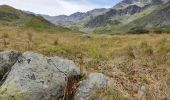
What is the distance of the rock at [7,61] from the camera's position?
10.6 meters

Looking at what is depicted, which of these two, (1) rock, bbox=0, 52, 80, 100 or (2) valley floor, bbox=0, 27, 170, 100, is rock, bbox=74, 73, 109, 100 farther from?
(1) rock, bbox=0, 52, 80, 100

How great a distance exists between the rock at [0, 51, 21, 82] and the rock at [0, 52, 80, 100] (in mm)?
686

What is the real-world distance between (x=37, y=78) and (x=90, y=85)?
1.47 metres

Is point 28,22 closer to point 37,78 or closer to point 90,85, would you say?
point 37,78

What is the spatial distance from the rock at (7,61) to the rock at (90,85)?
2.53m

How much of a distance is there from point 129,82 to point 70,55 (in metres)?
5.28

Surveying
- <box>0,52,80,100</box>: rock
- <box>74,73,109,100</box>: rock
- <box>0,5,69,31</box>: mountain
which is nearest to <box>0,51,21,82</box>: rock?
<box>0,52,80,100</box>: rock

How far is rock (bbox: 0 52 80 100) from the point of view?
8.81 metres

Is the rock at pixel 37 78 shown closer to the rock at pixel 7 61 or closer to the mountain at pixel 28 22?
the rock at pixel 7 61

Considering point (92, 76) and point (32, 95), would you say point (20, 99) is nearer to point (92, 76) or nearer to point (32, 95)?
point (32, 95)

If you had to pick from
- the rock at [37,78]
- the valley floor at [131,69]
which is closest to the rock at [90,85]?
the valley floor at [131,69]

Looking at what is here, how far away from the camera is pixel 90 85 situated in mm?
9391

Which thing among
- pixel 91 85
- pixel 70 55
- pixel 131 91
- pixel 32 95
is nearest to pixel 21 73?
pixel 32 95

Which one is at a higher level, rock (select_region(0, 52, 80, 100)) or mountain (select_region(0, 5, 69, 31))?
rock (select_region(0, 52, 80, 100))
